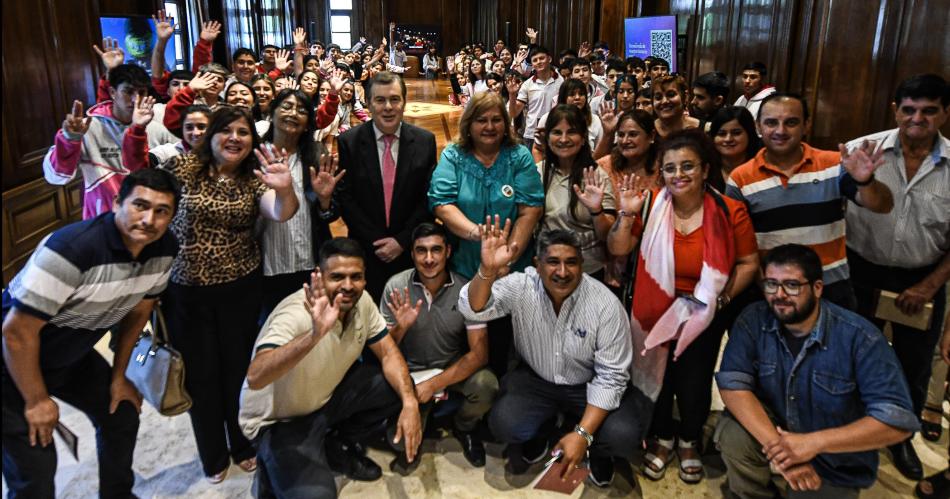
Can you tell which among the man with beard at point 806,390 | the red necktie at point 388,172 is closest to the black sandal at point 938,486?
the man with beard at point 806,390

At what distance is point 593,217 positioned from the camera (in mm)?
2947

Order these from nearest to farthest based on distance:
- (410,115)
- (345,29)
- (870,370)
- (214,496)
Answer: (870,370) < (214,496) < (410,115) < (345,29)

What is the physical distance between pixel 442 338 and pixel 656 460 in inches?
42.8

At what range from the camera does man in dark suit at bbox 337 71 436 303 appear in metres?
3.18

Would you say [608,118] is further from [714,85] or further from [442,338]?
[442,338]

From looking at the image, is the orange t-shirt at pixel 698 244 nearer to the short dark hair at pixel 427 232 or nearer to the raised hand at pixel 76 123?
the short dark hair at pixel 427 232

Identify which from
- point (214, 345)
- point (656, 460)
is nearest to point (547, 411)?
point (656, 460)

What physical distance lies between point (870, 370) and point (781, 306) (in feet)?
1.16

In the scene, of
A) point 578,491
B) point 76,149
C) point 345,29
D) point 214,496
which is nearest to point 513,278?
point 578,491

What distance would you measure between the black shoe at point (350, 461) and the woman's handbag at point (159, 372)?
2.28ft

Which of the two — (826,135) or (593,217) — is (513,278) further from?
(826,135)

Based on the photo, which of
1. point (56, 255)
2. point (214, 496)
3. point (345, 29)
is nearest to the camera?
point (56, 255)

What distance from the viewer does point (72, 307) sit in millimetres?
2098

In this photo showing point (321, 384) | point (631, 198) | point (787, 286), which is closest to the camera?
point (787, 286)
